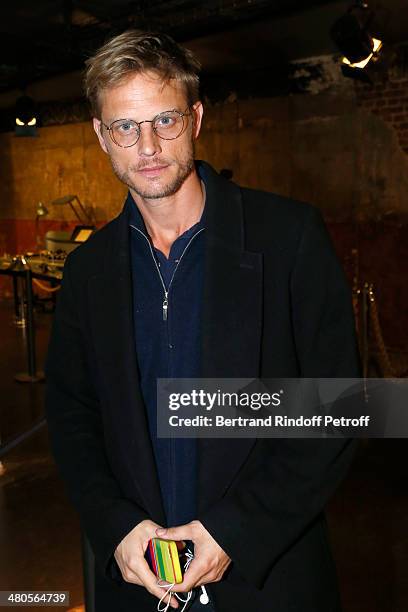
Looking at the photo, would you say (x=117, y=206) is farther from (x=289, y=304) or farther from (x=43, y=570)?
(x=289, y=304)

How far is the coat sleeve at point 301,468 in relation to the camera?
1.32m

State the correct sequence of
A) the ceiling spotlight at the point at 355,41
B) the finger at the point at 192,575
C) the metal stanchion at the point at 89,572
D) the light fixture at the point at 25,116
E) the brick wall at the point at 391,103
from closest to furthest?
the finger at the point at 192,575 < the metal stanchion at the point at 89,572 < the ceiling spotlight at the point at 355,41 < the brick wall at the point at 391,103 < the light fixture at the point at 25,116

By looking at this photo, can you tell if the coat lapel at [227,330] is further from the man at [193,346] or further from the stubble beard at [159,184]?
the stubble beard at [159,184]

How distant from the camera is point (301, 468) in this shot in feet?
4.42

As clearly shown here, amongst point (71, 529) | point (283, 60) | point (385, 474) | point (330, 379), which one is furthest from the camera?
point (283, 60)

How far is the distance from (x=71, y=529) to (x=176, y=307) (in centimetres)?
247

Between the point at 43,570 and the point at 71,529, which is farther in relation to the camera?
the point at 71,529

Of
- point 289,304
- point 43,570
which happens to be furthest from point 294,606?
point 43,570

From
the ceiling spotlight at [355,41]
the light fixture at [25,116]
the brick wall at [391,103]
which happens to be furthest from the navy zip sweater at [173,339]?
the light fixture at [25,116]

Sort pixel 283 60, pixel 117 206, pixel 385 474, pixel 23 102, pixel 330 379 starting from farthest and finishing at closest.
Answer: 1. pixel 117 206
2. pixel 23 102
3. pixel 283 60
4. pixel 385 474
5. pixel 330 379

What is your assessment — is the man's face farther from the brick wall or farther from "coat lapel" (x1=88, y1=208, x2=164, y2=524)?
the brick wall

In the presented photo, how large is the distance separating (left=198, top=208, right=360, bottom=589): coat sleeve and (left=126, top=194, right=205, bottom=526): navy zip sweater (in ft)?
0.43

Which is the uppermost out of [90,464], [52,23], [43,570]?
[52,23]

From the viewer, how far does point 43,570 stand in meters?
3.08
